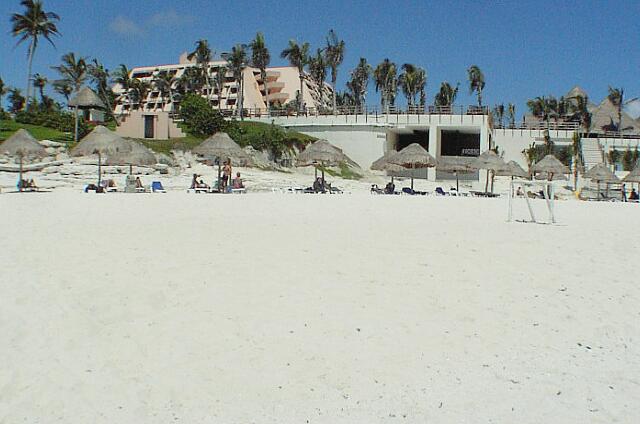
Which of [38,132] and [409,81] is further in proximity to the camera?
[409,81]

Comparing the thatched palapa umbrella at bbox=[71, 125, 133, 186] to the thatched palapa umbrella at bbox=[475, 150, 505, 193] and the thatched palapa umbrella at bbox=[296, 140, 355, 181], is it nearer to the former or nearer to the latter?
the thatched palapa umbrella at bbox=[296, 140, 355, 181]

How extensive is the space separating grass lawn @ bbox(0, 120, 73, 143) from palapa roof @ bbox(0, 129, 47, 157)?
10.1 m

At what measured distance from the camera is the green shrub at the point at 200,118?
109 feet

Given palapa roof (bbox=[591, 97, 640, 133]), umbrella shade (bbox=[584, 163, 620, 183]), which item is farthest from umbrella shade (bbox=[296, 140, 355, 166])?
palapa roof (bbox=[591, 97, 640, 133])

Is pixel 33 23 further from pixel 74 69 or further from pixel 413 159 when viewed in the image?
pixel 413 159

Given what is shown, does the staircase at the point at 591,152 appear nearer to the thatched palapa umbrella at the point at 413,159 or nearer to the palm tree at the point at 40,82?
the thatched palapa umbrella at the point at 413,159

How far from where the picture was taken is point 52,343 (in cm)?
438

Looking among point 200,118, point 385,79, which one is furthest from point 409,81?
point 200,118

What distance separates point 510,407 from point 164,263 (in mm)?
4167

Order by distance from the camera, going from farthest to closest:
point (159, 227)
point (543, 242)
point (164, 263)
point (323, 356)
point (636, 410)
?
1. point (159, 227)
2. point (543, 242)
3. point (164, 263)
4. point (323, 356)
5. point (636, 410)

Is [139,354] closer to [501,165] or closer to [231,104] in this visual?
[501,165]

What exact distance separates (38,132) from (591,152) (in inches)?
1401

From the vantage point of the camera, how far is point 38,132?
31.6 meters

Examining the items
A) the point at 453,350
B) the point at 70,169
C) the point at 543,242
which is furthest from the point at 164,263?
the point at 70,169
